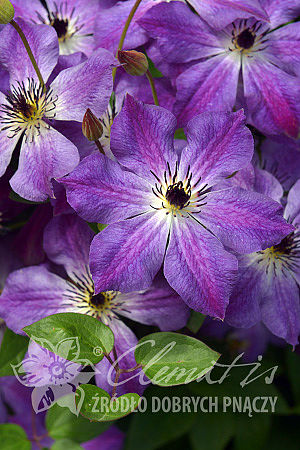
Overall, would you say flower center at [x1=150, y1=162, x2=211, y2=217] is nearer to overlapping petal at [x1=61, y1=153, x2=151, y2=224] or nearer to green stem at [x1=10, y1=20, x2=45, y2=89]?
overlapping petal at [x1=61, y1=153, x2=151, y2=224]

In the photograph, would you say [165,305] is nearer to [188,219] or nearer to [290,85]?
[188,219]

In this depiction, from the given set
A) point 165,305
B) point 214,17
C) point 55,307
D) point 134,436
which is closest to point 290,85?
point 214,17

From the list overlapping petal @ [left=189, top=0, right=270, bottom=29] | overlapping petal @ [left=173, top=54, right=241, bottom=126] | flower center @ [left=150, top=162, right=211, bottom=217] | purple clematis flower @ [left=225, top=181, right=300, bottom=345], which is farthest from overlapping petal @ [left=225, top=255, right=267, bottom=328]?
overlapping petal @ [left=189, top=0, right=270, bottom=29]

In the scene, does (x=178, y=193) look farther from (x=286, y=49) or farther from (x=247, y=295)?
(x=286, y=49)

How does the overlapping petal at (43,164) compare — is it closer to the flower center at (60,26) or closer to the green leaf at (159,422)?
the flower center at (60,26)

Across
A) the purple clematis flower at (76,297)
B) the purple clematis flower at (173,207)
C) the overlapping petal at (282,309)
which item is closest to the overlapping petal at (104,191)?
the purple clematis flower at (173,207)
